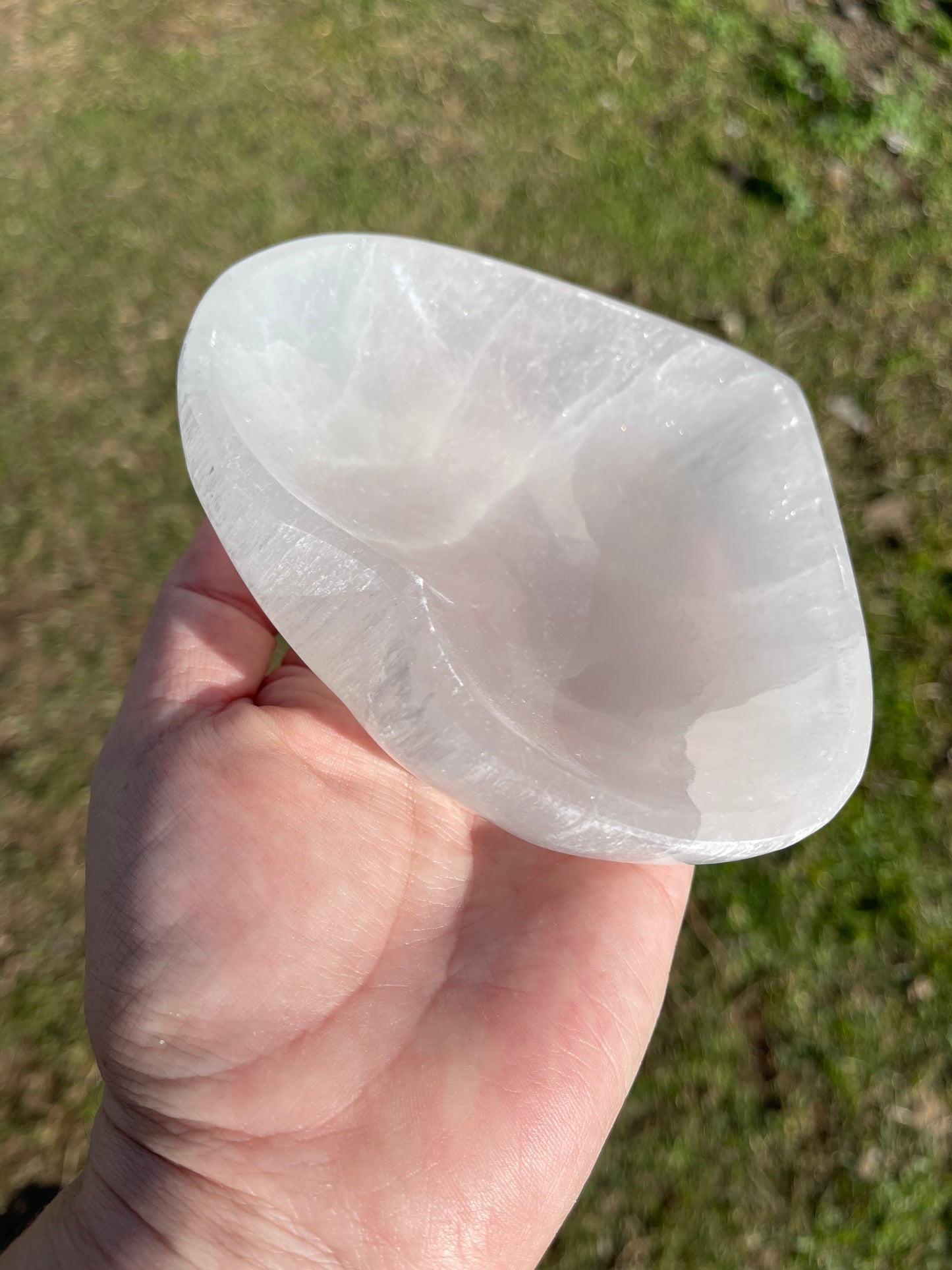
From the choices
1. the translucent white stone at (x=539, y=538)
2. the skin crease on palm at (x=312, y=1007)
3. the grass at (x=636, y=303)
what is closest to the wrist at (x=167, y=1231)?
the skin crease on palm at (x=312, y=1007)

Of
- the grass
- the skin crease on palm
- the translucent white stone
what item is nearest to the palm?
the skin crease on palm

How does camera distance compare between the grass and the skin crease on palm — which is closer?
the skin crease on palm

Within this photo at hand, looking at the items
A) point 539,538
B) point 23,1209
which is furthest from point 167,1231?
point 539,538

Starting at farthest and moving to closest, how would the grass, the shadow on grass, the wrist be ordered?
the grass, the shadow on grass, the wrist

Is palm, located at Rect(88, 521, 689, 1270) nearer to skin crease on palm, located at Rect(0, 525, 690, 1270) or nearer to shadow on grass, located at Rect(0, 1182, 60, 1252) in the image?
skin crease on palm, located at Rect(0, 525, 690, 1270)

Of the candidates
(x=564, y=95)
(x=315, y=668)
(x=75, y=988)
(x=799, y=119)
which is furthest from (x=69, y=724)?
(x=799, y=119)

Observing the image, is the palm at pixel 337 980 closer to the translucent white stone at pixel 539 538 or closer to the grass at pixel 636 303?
the translucent white stone at pixel 539 538

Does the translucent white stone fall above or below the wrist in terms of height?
above
